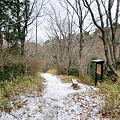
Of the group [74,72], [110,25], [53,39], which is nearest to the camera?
[110,25]

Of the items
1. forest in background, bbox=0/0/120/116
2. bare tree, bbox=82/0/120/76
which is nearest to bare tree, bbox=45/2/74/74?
forest in background, bbox=0/0/120/116

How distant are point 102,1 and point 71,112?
19.2 ft

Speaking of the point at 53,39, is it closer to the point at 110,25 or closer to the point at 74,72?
the point at 74,72

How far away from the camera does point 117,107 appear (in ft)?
7.52

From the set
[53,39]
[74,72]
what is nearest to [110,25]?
[74,72]

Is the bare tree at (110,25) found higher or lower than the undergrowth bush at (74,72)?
higher

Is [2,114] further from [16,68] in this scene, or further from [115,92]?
[16,68]

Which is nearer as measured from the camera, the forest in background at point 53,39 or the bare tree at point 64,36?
the forest in background at point 53,39

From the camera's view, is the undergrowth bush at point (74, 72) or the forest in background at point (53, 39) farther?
the undergrowth bush at point (74, 72)

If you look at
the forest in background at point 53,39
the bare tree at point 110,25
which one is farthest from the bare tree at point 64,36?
the bare tree at point 110,25

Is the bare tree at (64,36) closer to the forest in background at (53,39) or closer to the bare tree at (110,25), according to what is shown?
the forest in background at (53,39)

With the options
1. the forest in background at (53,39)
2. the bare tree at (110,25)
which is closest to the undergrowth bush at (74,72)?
the forest in background at (53,39)

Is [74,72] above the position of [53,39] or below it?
below

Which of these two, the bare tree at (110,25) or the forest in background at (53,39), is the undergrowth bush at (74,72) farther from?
the bare tree at (110,25)
